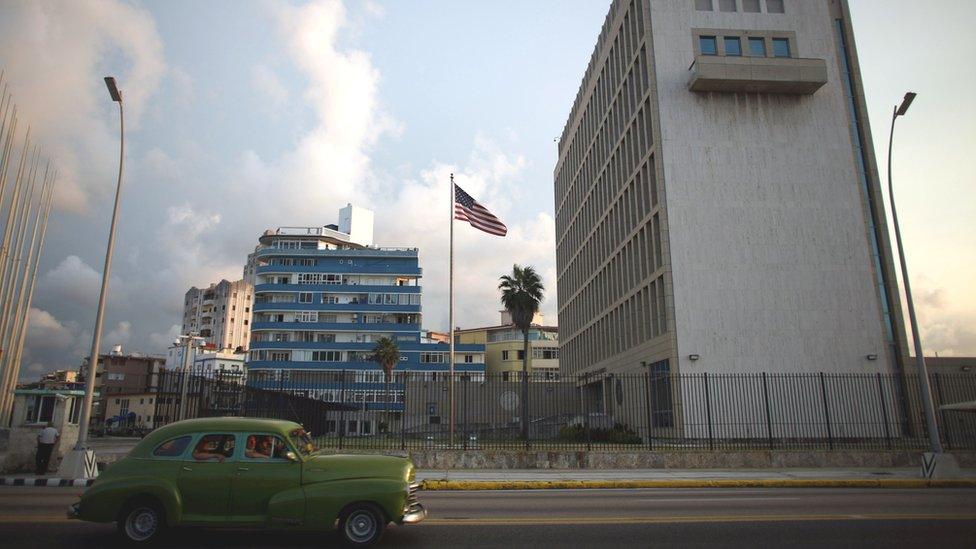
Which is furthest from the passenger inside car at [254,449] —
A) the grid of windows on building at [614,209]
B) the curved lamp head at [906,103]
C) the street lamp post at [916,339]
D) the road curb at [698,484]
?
the grid of windows on building at [614,209]

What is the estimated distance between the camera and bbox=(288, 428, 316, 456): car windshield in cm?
885

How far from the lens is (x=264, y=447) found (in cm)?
870

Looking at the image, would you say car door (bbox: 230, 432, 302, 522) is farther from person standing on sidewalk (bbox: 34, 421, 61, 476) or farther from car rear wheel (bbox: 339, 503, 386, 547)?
person standing on sidewalk (bbox: 34, 421, 61, 476)

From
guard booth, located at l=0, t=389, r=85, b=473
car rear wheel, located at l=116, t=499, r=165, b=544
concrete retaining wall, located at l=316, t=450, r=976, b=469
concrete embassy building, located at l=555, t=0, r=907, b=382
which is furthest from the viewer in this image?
concrete embassy building, located at l=555, t=0, r=907, b=382

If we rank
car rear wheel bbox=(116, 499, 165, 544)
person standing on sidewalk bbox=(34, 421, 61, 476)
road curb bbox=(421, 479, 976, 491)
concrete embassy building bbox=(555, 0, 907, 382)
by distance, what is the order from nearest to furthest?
car rear wheel bbox=(116, 499, 165, 544)
road curb bbox=(421, 479, 976, 491)
person standing on sidewalk bbox=(34, 421, 61, 476)
concrete embassy building bbox=(555, 0, 907, 382)

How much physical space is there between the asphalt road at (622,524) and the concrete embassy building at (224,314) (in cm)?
11472

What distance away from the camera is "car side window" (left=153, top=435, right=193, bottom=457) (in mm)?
8688

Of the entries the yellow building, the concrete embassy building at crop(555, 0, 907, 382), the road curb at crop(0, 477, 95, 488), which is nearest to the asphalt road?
the road curb at crop(0, 477, 95, 488)

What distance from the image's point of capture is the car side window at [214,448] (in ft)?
28.4

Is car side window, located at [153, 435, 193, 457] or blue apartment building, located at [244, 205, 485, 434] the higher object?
blue apartment building, located at [244, 205, 485, 434]

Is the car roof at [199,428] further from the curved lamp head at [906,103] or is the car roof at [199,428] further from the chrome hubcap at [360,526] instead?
the curved lamp head at [906,103]

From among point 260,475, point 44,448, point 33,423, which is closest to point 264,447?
point 260,475

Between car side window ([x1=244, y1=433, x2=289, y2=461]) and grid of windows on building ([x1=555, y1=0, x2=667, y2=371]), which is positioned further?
grid of windows on building ([x1=555, y1=0, x2=667, y2=371])

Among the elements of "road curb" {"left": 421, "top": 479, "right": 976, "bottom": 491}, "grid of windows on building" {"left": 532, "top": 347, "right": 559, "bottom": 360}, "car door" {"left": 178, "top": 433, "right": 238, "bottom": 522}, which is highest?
"grid of windows on building" {"left": 532, "top": 347, "right": 559, "bottom": 360}
